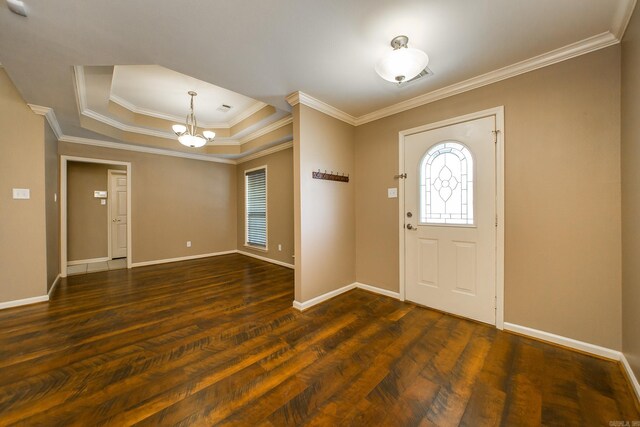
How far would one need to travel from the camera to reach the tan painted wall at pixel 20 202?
2883 millimetres

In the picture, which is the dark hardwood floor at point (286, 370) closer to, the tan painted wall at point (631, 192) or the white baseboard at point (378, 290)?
the white baseboard at point (378, 290)

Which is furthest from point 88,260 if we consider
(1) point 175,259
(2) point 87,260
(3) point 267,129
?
(3) point 267,129

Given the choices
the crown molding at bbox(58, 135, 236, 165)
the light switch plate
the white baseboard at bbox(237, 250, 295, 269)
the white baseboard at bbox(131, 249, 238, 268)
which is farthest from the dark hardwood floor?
the crown molding at bbox(58, 135, 236, 165)

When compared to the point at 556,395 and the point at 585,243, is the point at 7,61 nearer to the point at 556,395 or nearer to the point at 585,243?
the point at 556,395

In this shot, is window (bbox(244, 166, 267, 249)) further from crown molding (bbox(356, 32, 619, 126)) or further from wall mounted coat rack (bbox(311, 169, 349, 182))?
crown molding (bbox(356, 32, 619, 126))

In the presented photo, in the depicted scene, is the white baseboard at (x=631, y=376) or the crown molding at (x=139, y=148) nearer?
the white baseboard at (x=631, y=376)

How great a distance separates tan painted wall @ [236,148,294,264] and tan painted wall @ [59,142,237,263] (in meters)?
1.29

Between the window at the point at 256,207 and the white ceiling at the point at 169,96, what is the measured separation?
140 centimetres

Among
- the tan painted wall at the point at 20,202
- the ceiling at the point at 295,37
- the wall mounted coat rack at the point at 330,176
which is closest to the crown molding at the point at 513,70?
the ceiling at the point at 295,37

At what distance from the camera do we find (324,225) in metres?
3.17

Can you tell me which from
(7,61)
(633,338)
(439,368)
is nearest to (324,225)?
(439,368)

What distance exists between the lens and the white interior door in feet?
18.9

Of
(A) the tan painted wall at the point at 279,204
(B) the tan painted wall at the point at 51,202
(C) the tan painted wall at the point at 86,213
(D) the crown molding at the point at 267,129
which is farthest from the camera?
(C) the tan painted wall at the point at 86,213

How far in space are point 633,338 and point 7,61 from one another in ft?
17.9
